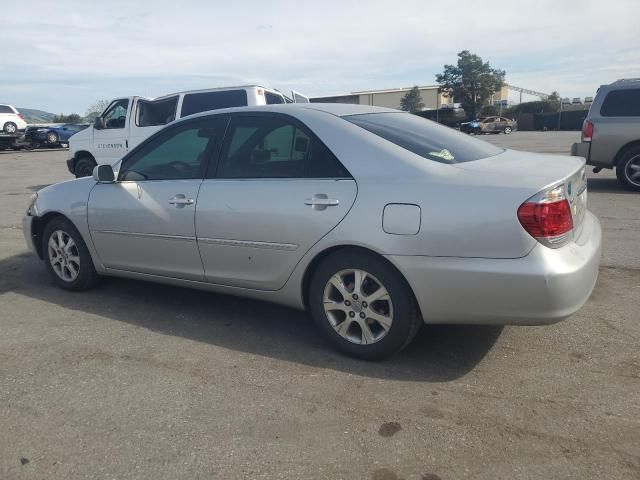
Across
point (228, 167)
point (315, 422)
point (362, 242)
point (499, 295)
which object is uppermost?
point (228, 167)

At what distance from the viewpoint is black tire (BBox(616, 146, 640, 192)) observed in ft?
31.4

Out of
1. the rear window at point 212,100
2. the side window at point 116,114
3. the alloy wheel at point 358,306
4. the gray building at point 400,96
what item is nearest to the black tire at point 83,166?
the side window at point 116,114

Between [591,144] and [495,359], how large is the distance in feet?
24.9

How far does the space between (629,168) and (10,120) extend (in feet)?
92.5

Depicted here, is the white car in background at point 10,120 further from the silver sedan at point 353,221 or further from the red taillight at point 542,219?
the red taillight at point 542,219

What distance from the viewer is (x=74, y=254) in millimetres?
4859

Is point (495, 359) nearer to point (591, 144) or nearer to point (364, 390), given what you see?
point (364, 390)

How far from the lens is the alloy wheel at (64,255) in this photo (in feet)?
15.9

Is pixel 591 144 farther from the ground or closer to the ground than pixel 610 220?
farther from the ground

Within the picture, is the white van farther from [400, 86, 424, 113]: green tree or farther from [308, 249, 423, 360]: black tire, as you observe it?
[400, 86, 424, 113]: green tree

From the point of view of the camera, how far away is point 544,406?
2.89 metres

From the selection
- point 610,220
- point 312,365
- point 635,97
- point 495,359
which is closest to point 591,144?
point 635,97

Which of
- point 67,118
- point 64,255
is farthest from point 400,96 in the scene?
point 64,255

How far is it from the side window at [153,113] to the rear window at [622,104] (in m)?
7.86
